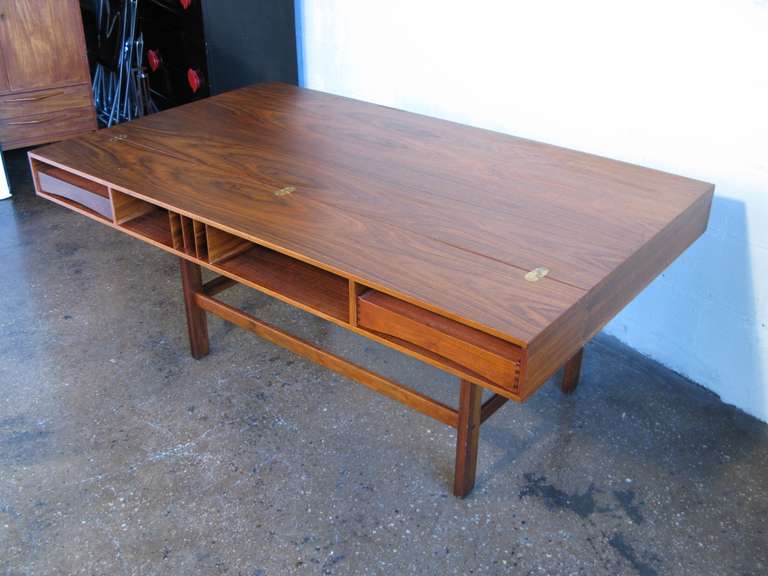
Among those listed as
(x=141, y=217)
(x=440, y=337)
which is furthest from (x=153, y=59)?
(x=440, y=337)

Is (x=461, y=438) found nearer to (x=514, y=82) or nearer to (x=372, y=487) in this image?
(x=372, y=487)

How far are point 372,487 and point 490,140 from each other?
3.02ft

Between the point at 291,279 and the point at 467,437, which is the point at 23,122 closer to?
the point at 291,279

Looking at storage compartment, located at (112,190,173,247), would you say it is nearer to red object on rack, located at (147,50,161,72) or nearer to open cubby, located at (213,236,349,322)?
open cubby, located at (213,236,349,322)

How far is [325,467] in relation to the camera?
1.92 meters

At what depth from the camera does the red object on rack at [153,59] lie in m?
3.46

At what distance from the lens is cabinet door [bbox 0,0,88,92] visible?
11.0 feet

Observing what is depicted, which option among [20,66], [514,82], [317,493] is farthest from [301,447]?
[20,66]

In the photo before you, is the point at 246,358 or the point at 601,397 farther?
the point at 246,358

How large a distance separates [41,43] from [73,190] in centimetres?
182

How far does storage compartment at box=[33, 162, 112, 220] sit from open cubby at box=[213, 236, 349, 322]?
14.3 inches

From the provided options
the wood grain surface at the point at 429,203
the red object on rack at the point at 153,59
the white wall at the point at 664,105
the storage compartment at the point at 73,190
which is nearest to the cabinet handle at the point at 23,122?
the red object on rack at the point at 153,59

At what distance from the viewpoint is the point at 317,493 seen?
72.4 inches

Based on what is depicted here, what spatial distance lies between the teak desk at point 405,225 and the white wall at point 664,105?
213mm
